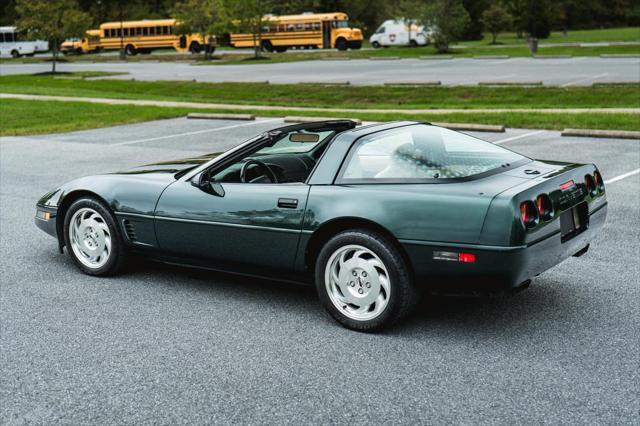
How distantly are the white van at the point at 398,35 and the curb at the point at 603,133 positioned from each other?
42.9 meters

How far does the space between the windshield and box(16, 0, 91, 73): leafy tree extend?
36.4 m

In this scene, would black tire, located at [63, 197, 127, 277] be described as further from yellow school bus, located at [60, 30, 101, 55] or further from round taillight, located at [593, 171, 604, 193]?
yellow school bus, located at [60, 30, 101, 55]

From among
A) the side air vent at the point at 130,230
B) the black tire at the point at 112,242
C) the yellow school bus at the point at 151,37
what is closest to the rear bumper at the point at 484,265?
the side air vent at the point at 130,230

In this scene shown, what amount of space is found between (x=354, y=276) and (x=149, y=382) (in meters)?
1.39

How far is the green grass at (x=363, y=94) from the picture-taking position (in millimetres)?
19984

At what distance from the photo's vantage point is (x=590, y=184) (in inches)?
209

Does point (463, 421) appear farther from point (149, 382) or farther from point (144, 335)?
point (144, 335)

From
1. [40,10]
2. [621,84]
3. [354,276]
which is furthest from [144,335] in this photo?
[40,10]

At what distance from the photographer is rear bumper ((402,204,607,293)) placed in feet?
14.5

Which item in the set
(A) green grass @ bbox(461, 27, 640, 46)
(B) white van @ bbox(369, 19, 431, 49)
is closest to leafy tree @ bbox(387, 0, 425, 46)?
(B) white van @ bbox(369, 19, 431, 49)

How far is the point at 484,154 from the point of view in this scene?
536cm

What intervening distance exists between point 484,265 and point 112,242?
2971 millimetres

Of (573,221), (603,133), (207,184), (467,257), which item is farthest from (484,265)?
(603,133)

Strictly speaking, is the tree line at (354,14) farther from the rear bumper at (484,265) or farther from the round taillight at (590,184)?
the rear bumper at (484,265)
